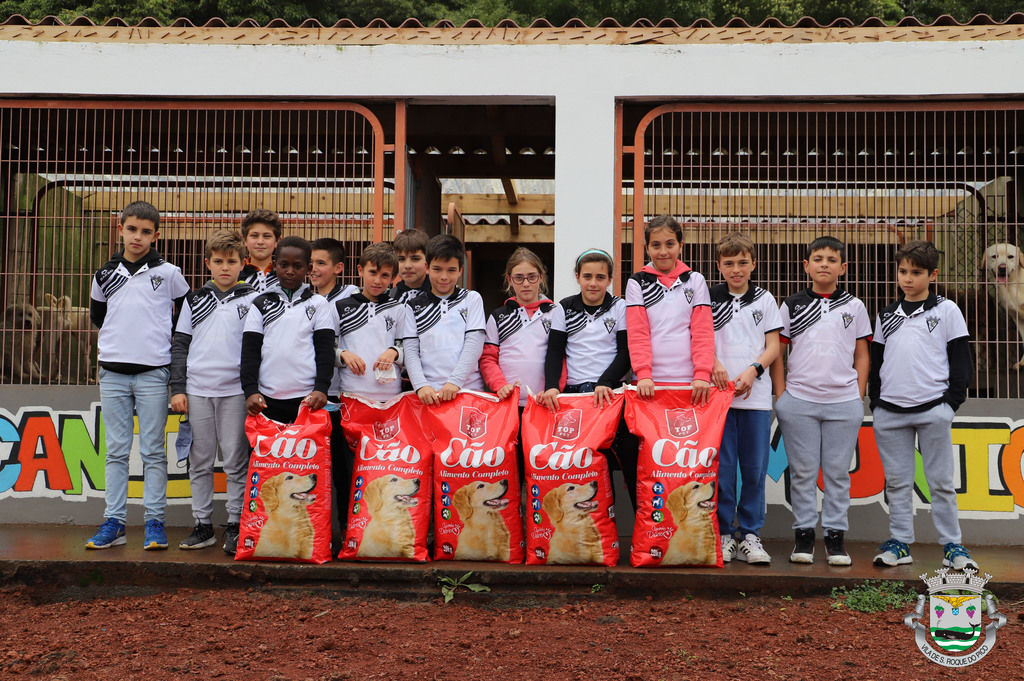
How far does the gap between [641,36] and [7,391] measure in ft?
16.1

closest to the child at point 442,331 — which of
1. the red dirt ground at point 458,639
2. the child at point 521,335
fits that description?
the child at point 521,335

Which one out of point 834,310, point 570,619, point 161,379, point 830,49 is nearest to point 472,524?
point 570,619

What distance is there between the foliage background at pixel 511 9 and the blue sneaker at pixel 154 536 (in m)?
18.1

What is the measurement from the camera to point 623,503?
18.9ft

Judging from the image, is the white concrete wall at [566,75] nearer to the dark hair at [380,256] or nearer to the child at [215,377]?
the dark hair at [380,256]

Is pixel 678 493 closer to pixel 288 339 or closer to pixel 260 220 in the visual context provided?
pixel 288 339

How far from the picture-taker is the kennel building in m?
5.98

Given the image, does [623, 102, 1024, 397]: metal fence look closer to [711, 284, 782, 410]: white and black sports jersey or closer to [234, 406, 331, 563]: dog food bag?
[711, 284, 782, 410]: white and black sports jersey

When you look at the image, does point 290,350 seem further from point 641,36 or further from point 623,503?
point 641,36

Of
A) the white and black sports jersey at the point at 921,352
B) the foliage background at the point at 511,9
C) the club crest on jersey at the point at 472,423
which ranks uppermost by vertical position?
the foliage background at the point at 511,9

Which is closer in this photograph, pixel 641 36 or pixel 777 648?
pixel 777 648

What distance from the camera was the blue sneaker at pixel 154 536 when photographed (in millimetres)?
4984

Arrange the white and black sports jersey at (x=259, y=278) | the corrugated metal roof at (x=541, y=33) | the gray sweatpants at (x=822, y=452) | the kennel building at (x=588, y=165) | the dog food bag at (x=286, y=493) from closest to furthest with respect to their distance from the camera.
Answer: the dog food bag at (x=286, y=493)
the gray sweatpants at (x=822, y=452)
the white and black sports jersey at (x=259, y=278)
the kennel building at (x=588, y=165)
the corrugated metal roof at (x=541, y=33)

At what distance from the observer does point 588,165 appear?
613 centimetres
